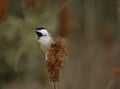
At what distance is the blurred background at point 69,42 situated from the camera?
13.4 feet

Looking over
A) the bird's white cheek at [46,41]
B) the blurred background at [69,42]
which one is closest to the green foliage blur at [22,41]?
the blurred background at [69,42]

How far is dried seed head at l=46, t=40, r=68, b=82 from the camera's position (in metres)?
2.54

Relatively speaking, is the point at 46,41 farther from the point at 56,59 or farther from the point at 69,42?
the point at 69,42

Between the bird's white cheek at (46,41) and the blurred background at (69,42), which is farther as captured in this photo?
the blurred background at (69,42)

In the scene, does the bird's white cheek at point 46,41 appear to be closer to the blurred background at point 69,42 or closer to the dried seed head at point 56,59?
the dried seed head at point 56,59

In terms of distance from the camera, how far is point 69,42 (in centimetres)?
530

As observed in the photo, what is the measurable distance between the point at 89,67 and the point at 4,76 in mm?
939

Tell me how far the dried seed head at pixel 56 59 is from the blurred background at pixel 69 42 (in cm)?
107

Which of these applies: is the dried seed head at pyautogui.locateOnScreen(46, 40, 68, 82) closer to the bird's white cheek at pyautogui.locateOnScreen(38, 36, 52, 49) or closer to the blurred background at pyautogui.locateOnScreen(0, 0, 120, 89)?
the bird's white cheek at pyautogui.locateOnScreen(38, 36, 52, 49)

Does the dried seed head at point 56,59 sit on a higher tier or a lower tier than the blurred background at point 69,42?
higher

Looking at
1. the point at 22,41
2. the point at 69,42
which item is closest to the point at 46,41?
the point at 22,41

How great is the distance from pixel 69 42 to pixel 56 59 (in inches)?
109

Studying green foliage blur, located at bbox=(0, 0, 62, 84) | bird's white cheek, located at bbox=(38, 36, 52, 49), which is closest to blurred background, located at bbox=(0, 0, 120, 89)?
green foliage blur, located at bbox=(0, 0, 62, 84)

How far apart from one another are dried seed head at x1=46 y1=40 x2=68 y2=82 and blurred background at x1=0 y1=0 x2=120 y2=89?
1.07 metres
